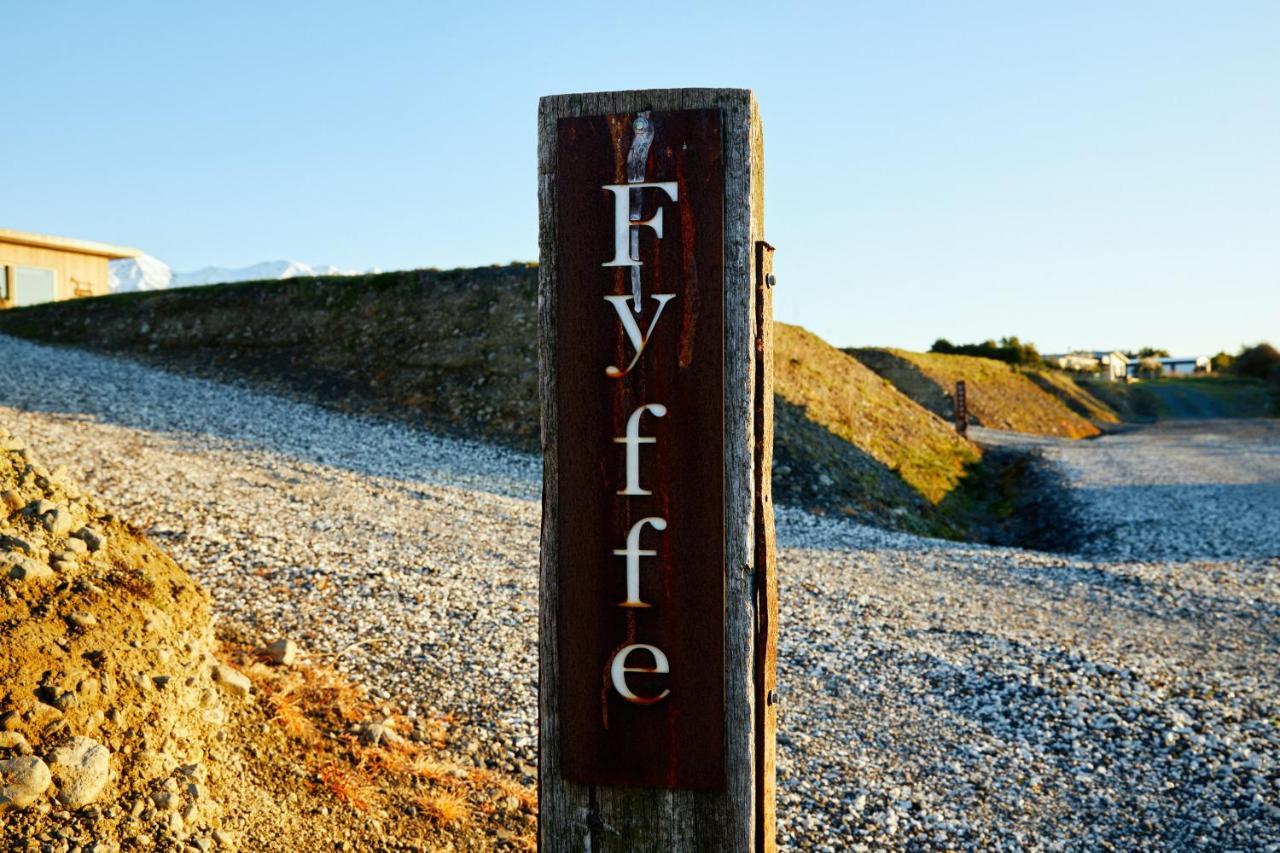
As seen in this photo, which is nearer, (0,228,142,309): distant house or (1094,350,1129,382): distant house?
(0,228,142,309): distant house

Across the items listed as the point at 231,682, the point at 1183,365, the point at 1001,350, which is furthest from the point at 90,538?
the point at 1183,365

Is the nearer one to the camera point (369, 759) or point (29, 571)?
point (29, 571)

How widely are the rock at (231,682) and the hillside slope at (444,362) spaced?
533 inches

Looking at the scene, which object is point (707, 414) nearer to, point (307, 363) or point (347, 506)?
point (347, 506)

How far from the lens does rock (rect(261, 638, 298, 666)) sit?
6012mm

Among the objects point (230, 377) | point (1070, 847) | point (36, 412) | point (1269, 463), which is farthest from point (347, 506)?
point (1269, 463)

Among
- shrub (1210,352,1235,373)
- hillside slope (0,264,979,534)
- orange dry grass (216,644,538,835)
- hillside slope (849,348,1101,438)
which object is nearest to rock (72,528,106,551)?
orange dry grass (216,644,538,835)

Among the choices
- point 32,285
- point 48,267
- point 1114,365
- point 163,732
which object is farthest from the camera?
point 1114,365

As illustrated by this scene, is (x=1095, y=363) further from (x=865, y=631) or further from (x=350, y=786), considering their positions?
(x=350, y=786)

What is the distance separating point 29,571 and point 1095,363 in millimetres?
87669

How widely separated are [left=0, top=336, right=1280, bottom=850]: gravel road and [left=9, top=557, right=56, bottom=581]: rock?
2.05 meters

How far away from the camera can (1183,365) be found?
107m

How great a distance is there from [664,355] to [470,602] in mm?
5763

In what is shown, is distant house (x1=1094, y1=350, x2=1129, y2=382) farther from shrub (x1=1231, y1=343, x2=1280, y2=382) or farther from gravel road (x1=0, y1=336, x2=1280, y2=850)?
gravel road (x1=0, y1=336, x2=1280, y2=850)
